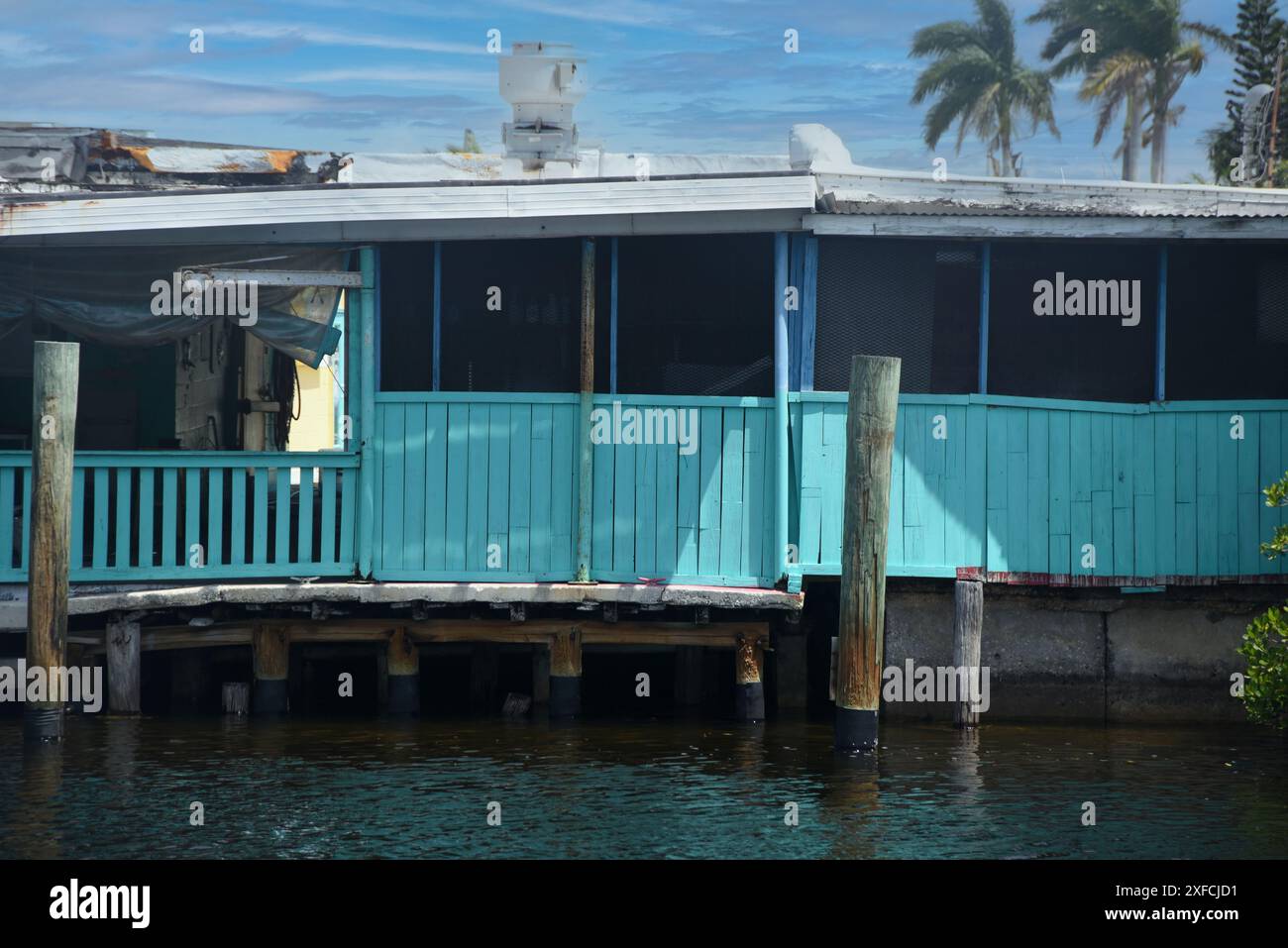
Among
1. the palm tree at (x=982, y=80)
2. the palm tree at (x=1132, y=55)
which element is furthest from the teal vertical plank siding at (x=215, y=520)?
the palm tree at (x=982, y=80)

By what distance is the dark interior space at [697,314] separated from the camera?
13.3 metres

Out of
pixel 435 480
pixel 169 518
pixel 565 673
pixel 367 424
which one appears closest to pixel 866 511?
pixel 565 673

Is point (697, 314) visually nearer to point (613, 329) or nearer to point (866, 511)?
point (613, 329)

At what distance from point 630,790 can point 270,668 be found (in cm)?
362

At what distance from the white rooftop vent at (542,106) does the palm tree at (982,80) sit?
40.7 metres

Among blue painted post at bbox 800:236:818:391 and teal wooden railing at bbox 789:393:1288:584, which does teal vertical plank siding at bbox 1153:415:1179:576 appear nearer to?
teal wooden railing at bbox 789:393:1288:584

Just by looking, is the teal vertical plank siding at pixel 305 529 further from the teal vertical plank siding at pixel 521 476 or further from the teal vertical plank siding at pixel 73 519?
the teal vertical plank siding at pixel 521 476

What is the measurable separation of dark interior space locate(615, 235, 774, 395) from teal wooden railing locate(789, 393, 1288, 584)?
2.01ft

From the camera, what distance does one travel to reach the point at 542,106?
53.9ft

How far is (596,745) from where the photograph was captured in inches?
508

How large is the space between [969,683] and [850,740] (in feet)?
4.63

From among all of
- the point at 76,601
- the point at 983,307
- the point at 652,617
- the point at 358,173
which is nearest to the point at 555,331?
the point at 652,617

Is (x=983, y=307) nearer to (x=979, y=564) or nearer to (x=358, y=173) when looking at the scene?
(x=979, y=564)
